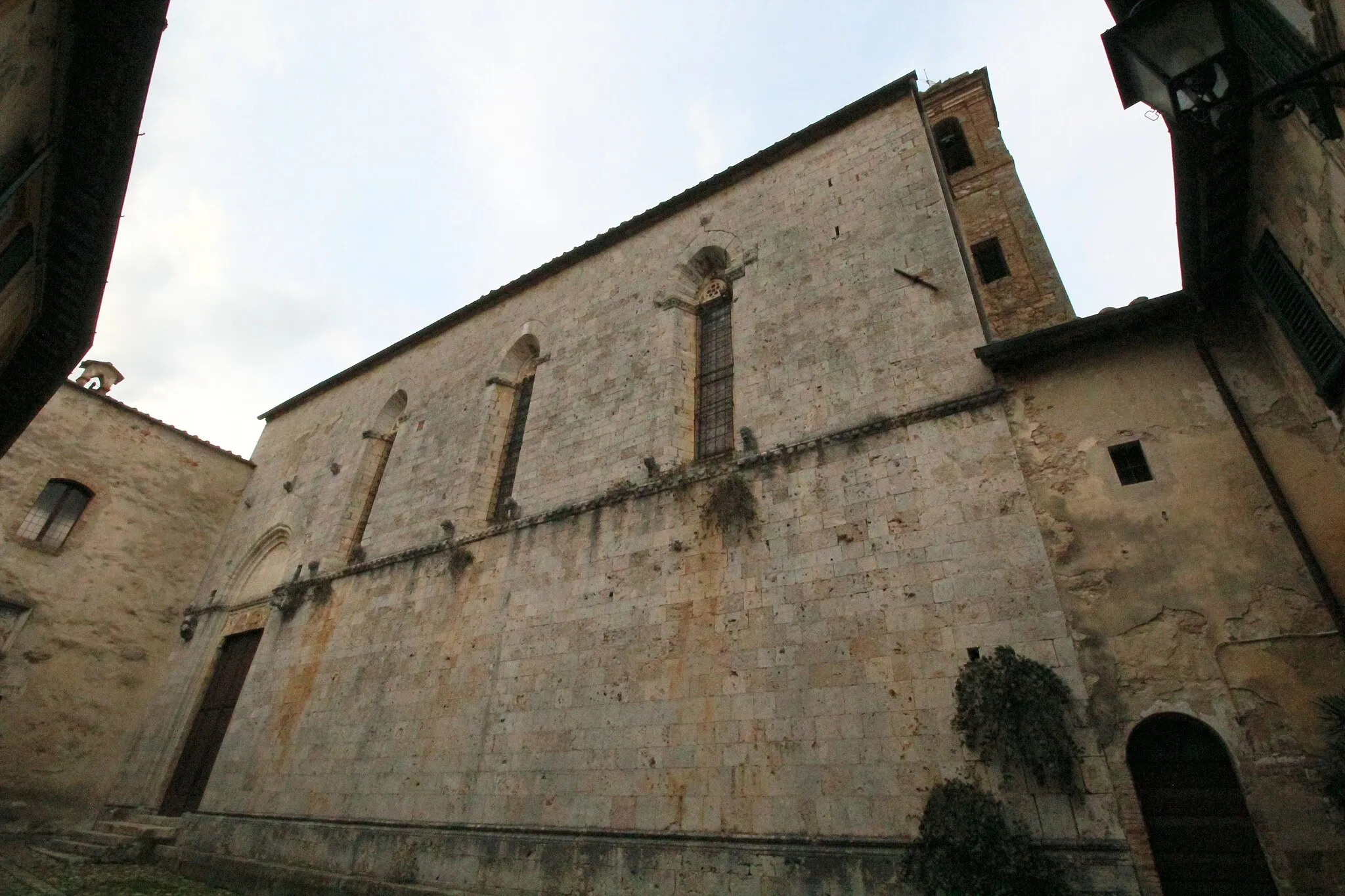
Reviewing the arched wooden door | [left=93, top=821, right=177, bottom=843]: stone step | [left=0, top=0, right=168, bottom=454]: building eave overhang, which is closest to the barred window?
[left=93, top=821, right=177, bottom=843]: stone step

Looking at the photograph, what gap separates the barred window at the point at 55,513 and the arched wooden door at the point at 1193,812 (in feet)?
62.7

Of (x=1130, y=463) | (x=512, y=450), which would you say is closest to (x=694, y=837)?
(x=1130, y=463)

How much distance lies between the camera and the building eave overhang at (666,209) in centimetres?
1026

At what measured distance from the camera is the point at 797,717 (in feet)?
20.5

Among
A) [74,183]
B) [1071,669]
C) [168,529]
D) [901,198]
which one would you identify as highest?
[901,198]

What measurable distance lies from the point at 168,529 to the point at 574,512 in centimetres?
1274

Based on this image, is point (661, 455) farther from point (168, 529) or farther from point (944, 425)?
point (168, 529)

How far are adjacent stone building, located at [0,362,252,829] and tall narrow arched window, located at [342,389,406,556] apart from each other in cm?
574

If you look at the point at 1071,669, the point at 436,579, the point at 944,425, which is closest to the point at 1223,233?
the point at 944,425

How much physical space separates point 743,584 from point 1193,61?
5.62 m

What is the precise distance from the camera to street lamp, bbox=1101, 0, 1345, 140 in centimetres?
305

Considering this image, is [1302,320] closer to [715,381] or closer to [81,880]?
[715,381]

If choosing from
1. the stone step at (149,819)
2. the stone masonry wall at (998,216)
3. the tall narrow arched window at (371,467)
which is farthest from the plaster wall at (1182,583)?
the stone step at (149,819)

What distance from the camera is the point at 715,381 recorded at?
9.90m
